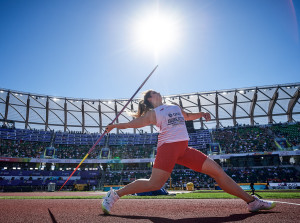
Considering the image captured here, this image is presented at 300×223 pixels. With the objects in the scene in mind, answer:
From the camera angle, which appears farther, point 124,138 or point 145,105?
point 124,138

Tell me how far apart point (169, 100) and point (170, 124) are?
1348 inches

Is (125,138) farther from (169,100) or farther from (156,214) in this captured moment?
(156,214)

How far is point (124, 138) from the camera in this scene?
1631 inches

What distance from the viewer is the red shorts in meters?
2.83

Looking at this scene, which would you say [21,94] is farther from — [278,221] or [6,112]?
[278,221]

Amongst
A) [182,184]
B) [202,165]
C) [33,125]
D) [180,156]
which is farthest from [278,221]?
[33,125]

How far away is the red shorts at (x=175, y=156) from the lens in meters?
2.83

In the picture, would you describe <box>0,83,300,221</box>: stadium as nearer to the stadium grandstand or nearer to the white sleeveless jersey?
the stadium grandstand

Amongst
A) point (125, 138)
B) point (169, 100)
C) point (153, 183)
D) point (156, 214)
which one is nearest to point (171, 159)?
point (153, 183)

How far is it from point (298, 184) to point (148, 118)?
23928 mm

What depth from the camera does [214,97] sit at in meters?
38.9

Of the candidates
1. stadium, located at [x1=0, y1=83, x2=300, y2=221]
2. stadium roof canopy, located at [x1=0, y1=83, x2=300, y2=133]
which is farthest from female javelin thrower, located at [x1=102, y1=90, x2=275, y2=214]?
stadium roof canopy, located at [x1=0, y1=83, x2=300, y2=133]

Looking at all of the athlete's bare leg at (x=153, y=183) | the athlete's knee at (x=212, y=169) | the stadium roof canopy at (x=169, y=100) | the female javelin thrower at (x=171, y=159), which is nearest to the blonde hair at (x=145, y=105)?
the female javelin thrower at (x=171, y=159)

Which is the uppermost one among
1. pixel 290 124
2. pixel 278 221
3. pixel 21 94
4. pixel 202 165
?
pixel 21 94
